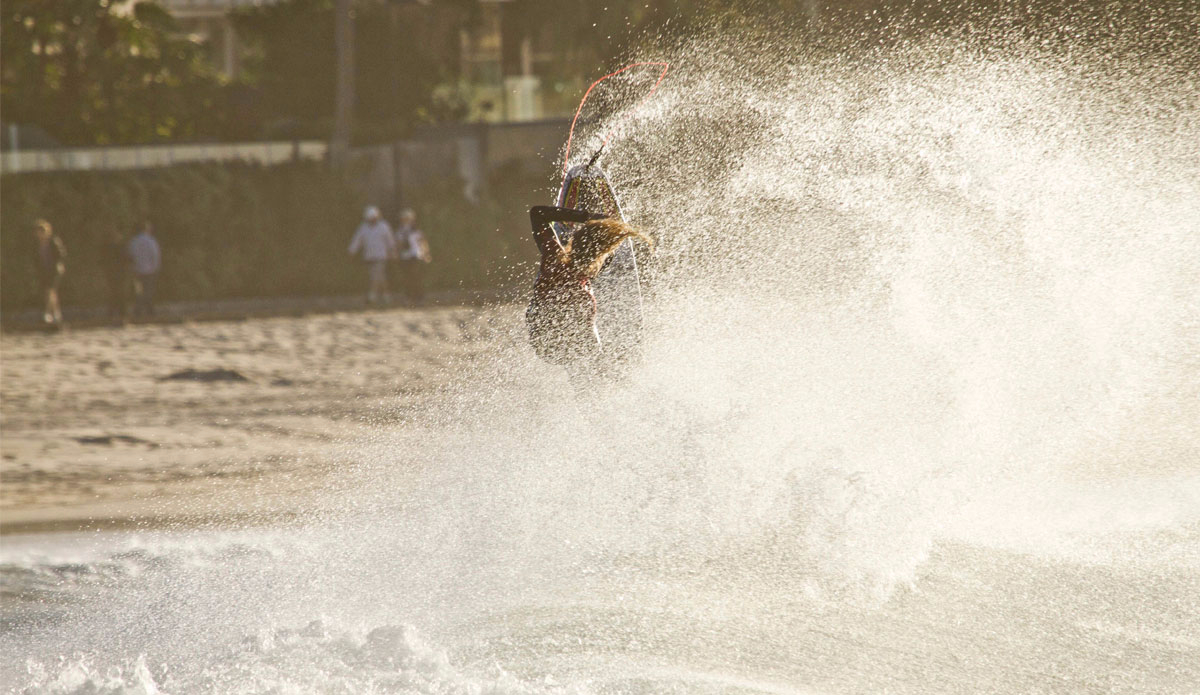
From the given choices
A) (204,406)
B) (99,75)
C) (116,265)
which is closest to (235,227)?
(116,265)

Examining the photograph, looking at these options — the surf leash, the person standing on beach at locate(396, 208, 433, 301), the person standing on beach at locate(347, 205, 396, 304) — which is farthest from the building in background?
the surf leash

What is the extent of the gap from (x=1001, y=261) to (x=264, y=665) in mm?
4950

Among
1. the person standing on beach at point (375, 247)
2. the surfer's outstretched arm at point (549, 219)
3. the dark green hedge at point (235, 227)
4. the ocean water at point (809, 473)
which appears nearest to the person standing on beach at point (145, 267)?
the dark green hedge at point (235, 227)

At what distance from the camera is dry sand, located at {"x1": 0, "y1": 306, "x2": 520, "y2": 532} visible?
8289 mm

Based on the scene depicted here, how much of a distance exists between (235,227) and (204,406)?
13191mm

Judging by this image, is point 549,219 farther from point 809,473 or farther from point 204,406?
point 204,406

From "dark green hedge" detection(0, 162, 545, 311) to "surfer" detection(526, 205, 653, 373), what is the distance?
60.2ft

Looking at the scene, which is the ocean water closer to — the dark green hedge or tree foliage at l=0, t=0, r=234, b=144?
the dark green hedge

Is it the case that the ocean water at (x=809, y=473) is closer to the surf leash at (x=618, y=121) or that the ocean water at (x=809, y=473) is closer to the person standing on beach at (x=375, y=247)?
the surf leash at (x=618, y=121)

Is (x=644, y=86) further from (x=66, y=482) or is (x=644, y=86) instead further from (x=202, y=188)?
(x=202, y=188)

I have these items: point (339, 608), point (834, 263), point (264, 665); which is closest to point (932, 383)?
point (834, 263)

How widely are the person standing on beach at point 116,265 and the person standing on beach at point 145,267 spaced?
0.15 metres

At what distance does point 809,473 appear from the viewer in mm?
6547

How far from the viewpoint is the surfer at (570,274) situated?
571 centimetres
